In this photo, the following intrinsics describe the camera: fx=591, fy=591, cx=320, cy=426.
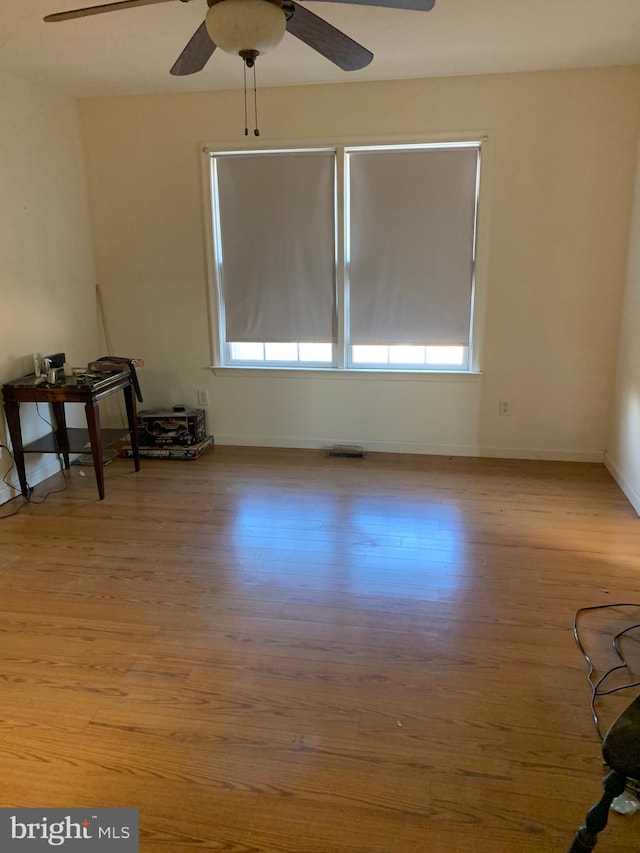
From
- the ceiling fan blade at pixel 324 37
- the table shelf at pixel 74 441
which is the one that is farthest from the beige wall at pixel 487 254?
Answer: the ceiling fan blade at pixel 324 37

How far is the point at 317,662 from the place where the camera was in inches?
84.3

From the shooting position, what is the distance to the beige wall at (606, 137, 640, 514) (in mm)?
3506

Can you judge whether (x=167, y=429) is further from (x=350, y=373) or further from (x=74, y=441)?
(x=350, y=373)

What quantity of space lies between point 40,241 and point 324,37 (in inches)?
99.3

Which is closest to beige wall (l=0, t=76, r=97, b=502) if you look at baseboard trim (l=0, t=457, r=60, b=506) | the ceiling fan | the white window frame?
baseboard trim (l=0, t=457, r=60, b=506)

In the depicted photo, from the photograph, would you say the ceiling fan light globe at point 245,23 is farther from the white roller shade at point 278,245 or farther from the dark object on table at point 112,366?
the dark object on table at point 112,366

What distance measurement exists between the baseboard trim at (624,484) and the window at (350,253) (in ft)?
3.88

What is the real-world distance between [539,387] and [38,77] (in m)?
3.78

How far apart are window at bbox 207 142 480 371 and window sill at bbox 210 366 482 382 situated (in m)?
0.07

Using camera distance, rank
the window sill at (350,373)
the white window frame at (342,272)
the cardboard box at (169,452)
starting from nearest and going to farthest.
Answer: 1. the white window frame at (342,272)
2. the window sill at (350,373)
3. the cardboard box at (169,452)

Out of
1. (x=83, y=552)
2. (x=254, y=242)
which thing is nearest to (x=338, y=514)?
(x=83, y=552)

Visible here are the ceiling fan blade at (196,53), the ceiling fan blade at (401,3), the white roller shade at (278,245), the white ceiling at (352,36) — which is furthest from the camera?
the white roller shade at (278,245)

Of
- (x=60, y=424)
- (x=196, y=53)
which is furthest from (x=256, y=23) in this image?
(x=60, y=424)

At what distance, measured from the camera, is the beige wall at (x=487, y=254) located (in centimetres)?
372
